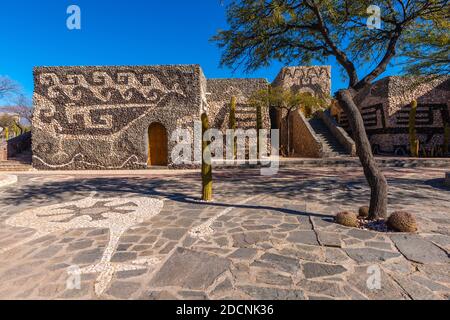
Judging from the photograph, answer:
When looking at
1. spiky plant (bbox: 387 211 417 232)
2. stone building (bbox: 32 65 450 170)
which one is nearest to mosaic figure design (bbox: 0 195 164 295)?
spiky plant (bbox: 387 211 417 232)

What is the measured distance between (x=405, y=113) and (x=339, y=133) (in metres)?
5.59

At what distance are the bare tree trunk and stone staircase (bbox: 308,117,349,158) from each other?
425 inches

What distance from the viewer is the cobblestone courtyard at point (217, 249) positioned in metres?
2.41

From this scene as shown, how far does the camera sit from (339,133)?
1603cm

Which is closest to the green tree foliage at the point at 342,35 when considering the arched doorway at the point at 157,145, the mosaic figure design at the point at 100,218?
the mosaic figure design at the point at 100,218

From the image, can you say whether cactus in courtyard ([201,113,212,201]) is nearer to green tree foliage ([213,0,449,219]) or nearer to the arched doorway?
green tree foliage ([213,0,449,219])

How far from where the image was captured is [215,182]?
8453 millimetres

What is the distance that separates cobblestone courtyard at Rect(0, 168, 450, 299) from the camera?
2410 millimetres

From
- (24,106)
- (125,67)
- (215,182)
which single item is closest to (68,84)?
(125,67)

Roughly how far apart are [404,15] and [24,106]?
4645cm

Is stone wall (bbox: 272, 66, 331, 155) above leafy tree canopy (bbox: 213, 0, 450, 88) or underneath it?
above

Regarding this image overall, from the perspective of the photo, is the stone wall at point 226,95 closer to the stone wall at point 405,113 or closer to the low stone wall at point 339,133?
the low stone wall at point 339,133

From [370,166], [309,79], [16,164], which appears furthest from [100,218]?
[309,79]

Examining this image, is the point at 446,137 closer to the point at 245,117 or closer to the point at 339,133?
the point at 339,133
